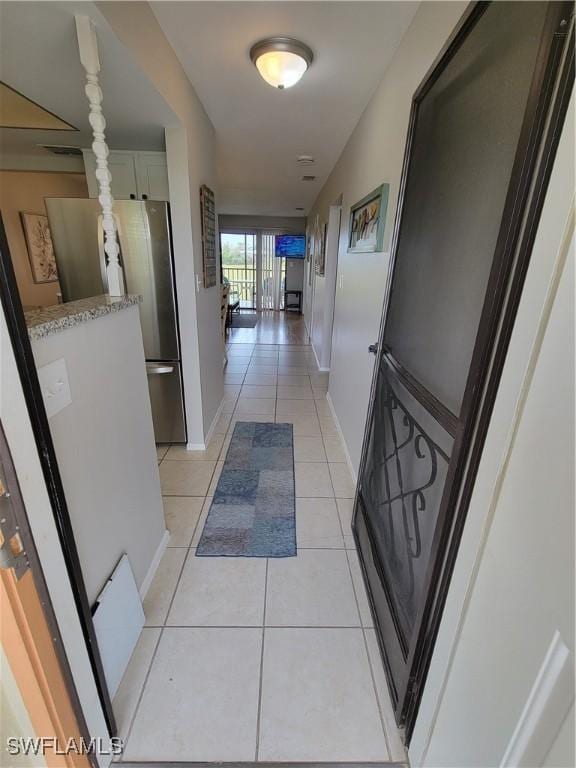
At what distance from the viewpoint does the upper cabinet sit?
2350mm

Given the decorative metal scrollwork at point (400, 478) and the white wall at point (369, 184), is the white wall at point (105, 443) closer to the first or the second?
the decorative metal scrollwork at point (400, 478)

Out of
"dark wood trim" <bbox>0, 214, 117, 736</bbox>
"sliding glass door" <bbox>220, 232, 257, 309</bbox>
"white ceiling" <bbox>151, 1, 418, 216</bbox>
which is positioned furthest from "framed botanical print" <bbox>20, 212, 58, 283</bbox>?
"sliding glass door" <bbox>220, 232, 257, 309</bbox>

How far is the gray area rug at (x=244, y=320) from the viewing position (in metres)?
7.67

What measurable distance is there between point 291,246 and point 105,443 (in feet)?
29.2

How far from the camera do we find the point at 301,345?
6.06 m

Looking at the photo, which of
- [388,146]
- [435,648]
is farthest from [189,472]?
[388,146]

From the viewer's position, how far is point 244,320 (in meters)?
8.30

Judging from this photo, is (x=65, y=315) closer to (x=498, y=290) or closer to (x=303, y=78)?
(x=498, y=290)

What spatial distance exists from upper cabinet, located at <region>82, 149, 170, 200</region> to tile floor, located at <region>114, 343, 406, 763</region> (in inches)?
83.0

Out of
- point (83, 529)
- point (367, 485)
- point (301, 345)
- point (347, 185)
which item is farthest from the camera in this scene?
point (301, 345)

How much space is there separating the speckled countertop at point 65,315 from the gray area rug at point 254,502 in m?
1.30

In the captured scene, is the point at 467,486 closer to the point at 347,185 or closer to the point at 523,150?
the point at 523,150

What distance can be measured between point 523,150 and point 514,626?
0.88m

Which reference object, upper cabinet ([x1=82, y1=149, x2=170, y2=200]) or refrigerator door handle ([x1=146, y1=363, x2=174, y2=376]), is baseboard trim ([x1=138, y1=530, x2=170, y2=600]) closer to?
refrigerator door handle ([x1=146, y1=363, x2=174, y2=376])
